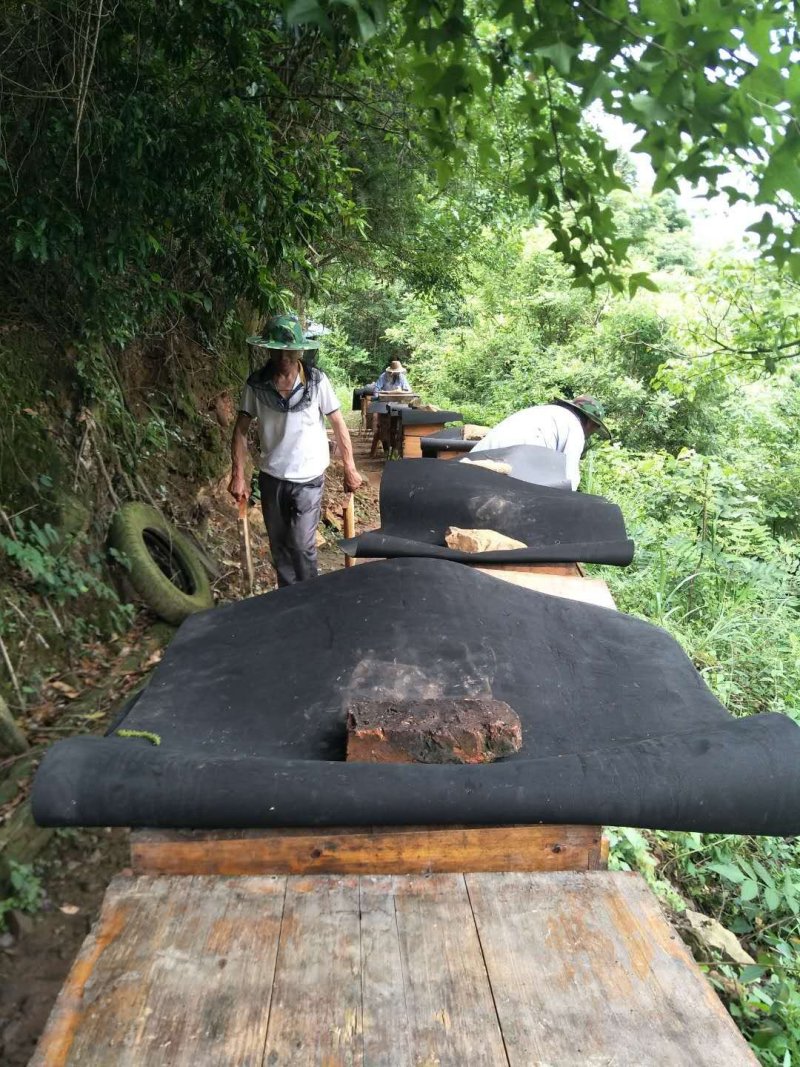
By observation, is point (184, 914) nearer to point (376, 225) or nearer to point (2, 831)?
point (2, 831)

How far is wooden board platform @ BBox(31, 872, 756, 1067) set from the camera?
111 cm

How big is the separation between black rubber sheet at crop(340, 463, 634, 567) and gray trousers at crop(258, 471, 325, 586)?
0.72 metres

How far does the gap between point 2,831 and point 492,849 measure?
264 centimetres

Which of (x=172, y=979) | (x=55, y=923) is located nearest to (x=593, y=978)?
(x=172, y=979)

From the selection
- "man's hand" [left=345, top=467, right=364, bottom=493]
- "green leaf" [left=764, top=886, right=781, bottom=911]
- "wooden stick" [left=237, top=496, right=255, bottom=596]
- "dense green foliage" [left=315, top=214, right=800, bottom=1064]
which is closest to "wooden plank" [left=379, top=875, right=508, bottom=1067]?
"dense green foliage" [left=315, top=214, right=800, bottom=1064]

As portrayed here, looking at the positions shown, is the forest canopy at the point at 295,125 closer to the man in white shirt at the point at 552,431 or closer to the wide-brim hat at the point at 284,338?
the wide-brim hat at the point at 284,338

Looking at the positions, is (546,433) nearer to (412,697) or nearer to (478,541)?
(478,541)

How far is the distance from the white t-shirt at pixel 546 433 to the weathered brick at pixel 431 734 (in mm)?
4180

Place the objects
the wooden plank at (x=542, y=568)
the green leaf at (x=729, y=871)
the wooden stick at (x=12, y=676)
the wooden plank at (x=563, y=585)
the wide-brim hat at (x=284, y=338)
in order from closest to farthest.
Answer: the wooden plank at (x=563, y=585), the green leaf at (x=729, y=871), the wooden plank at (x=542, y=568), the wooden stick at (x=12, y=676), the wide-brim hat at (x=284, y=338)

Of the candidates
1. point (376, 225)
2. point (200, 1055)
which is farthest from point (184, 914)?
point (376, 225)

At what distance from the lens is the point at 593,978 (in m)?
1.24

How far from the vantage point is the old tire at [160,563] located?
5.16m

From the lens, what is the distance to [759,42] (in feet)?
4.30

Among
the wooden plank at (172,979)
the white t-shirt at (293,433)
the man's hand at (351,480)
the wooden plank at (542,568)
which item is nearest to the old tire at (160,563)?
the white t-shirt at (293,433)
